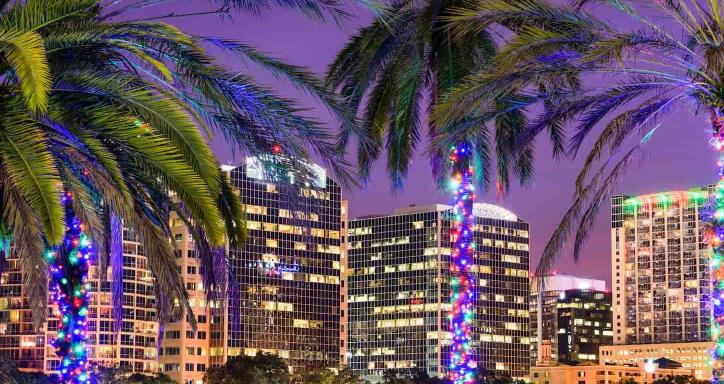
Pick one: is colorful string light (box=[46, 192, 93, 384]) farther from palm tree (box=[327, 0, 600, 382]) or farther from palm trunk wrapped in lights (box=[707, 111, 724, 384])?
palm trunk wrapped in lights (box=[707, 111, 724, 384])

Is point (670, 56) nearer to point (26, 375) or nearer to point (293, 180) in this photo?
point (293, 180)

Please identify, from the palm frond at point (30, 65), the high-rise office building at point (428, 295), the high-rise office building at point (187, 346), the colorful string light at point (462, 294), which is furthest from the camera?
the high-rise office building at point (428, 295)

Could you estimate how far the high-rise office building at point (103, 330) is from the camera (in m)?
158

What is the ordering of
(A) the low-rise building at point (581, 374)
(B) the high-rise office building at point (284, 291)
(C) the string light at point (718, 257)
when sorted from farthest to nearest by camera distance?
(A) the low-rise building at point (581, 374)
(B) the high-rise office building at point (284, 291)
(C) the string light at point (718, 257)

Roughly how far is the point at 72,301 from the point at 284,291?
142 metres

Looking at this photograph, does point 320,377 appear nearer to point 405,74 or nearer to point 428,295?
point 428,295

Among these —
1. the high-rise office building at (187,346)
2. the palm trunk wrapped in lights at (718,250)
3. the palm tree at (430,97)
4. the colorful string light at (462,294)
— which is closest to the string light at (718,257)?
the palm trunk wrapped in lights at (718,250)

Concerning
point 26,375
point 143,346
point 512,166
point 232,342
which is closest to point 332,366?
point 232,342

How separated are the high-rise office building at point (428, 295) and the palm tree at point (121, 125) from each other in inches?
6412

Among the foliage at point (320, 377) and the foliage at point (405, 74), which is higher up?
the foliage at point (405, 74)

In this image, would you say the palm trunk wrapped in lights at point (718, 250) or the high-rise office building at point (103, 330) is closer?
the palm trunk wrapped in lights at point (718, 250)

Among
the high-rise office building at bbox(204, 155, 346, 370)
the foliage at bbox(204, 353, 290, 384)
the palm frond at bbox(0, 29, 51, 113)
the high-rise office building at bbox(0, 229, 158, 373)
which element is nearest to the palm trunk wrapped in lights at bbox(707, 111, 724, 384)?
the palm frond at bbox(0, 29, 51, 113)

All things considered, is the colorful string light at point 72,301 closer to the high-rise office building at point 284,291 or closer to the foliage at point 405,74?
the foliage at point 405,74

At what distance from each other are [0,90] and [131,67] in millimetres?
2658
